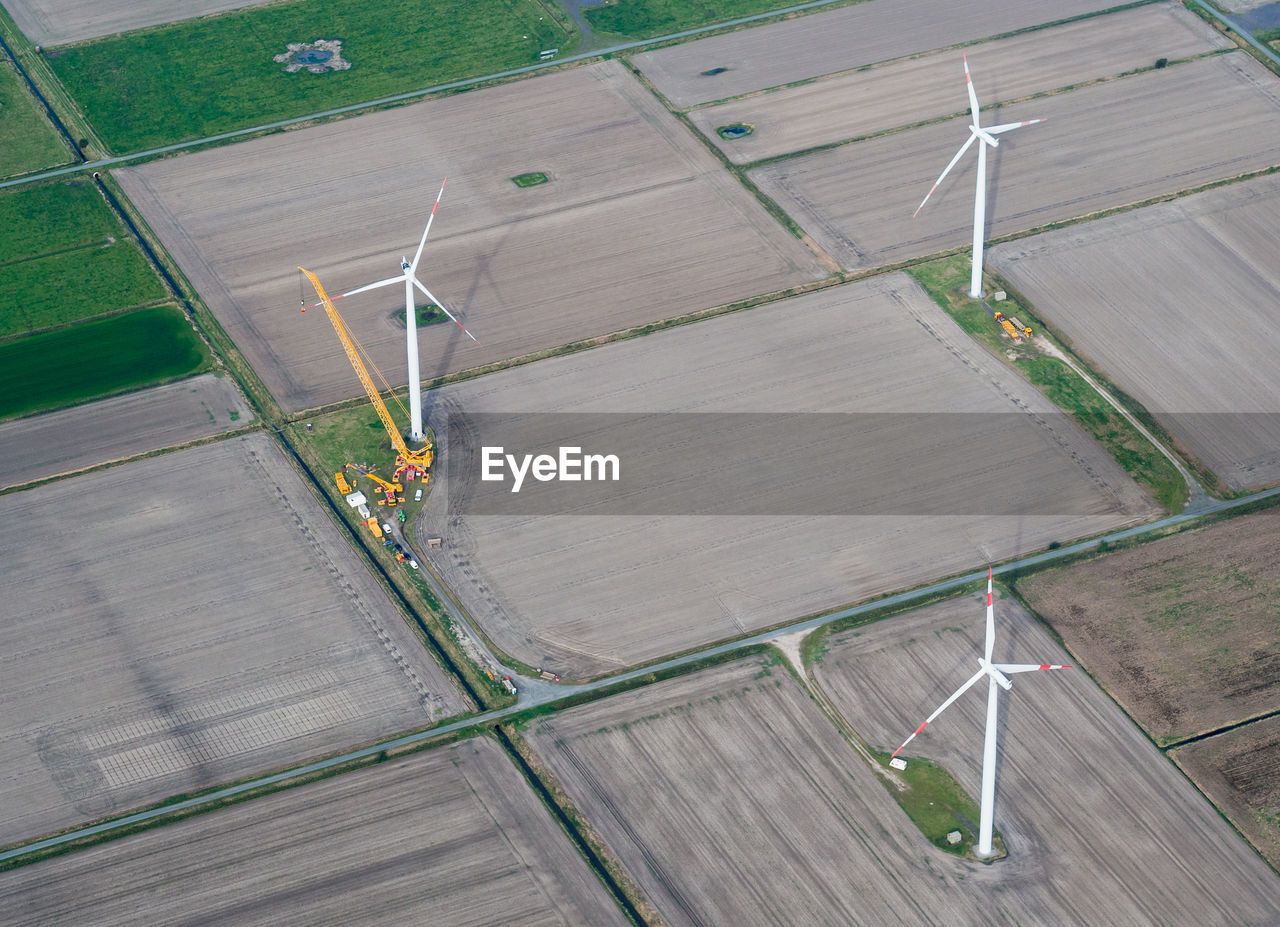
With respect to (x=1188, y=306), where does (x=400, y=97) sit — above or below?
above

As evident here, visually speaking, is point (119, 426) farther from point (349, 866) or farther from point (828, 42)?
point (828, 42)

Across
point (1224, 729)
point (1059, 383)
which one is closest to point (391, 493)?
point (1059, 383)

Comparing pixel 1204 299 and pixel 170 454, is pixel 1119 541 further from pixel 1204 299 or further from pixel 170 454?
pixel 170 454

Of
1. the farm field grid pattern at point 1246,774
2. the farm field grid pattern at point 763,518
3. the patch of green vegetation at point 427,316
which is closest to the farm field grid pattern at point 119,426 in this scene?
the patch of green vegetation at point 427,316

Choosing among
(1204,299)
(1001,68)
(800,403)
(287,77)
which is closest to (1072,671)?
(800,403)

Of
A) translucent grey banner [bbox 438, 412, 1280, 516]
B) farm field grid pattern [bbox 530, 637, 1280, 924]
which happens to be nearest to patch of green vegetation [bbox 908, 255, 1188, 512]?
translucent grey banner [bbox 438, 412, 1280, 516]
